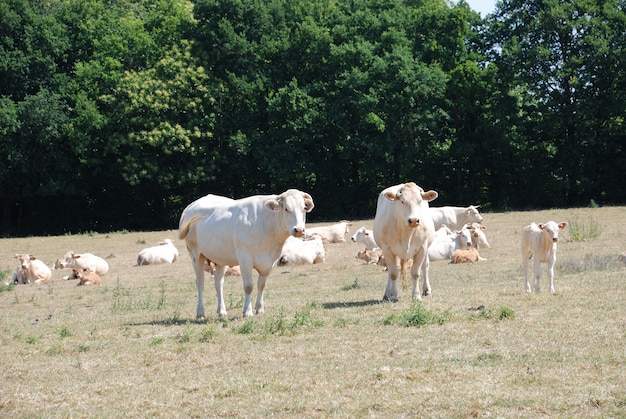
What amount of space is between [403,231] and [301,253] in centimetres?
910

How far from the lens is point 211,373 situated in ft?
32.7

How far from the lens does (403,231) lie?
1552 centimetres

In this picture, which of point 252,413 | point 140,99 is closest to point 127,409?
point 252,413

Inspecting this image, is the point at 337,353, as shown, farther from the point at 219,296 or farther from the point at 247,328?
the point at 219,296

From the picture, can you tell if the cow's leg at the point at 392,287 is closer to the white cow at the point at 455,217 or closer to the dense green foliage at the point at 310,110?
the white cow at the point at 455,217

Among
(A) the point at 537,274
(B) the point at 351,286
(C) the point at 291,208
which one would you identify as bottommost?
Answer: (B) the point at 351,286

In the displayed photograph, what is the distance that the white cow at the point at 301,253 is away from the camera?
955 inches

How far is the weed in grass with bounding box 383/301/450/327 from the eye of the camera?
12.2m

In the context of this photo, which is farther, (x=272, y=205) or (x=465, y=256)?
(x=465, y=256)

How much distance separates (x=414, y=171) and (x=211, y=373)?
4027 centimetres

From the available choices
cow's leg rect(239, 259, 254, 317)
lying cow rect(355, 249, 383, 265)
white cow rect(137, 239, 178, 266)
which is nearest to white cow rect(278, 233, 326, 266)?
lying cow rect(355, 249, 383, 265)

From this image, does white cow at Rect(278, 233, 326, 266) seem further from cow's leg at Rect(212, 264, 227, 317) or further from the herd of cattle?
cow's leg at Rect(212, 264, 227, 317)

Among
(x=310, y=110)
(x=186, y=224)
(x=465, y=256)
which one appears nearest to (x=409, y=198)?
(x=186, y=224)

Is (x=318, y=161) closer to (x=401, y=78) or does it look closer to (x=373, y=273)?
(x=401, y=78)
